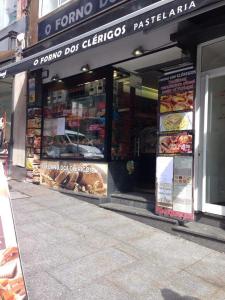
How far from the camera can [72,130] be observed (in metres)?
8.80

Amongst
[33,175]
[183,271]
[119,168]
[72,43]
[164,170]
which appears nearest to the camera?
[183,271]

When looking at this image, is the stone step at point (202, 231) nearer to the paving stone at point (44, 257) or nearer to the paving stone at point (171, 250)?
the paving stone at point (171, 250)

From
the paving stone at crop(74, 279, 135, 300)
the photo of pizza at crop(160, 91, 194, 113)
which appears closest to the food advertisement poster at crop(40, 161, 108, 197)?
the photo of pizza at crop(160, 91, 194, 113)

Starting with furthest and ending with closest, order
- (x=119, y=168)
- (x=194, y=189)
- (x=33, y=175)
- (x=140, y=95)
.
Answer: (x=33, y=175) < (x=140, y=95) < (x=119, y=168) < (x=194, y=189)

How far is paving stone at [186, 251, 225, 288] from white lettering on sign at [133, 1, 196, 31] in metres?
3.26

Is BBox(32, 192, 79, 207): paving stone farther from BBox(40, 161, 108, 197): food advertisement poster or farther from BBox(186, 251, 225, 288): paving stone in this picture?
BBox(186, 251, 225, 288): paving stone

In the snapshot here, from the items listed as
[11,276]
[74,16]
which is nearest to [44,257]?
[11,276]

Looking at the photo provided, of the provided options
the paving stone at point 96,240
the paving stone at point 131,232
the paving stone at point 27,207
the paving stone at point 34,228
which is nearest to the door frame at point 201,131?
the paving stone at point 131,232

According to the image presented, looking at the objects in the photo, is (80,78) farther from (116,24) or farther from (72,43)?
(116,24)

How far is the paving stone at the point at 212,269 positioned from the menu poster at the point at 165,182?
53.0 inches

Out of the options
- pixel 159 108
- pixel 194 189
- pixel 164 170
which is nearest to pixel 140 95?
pixel 159 108

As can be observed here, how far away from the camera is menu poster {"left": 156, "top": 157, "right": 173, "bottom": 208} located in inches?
246

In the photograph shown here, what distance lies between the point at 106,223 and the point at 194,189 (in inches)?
63.9

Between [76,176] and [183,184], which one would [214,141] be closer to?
[183,184]
